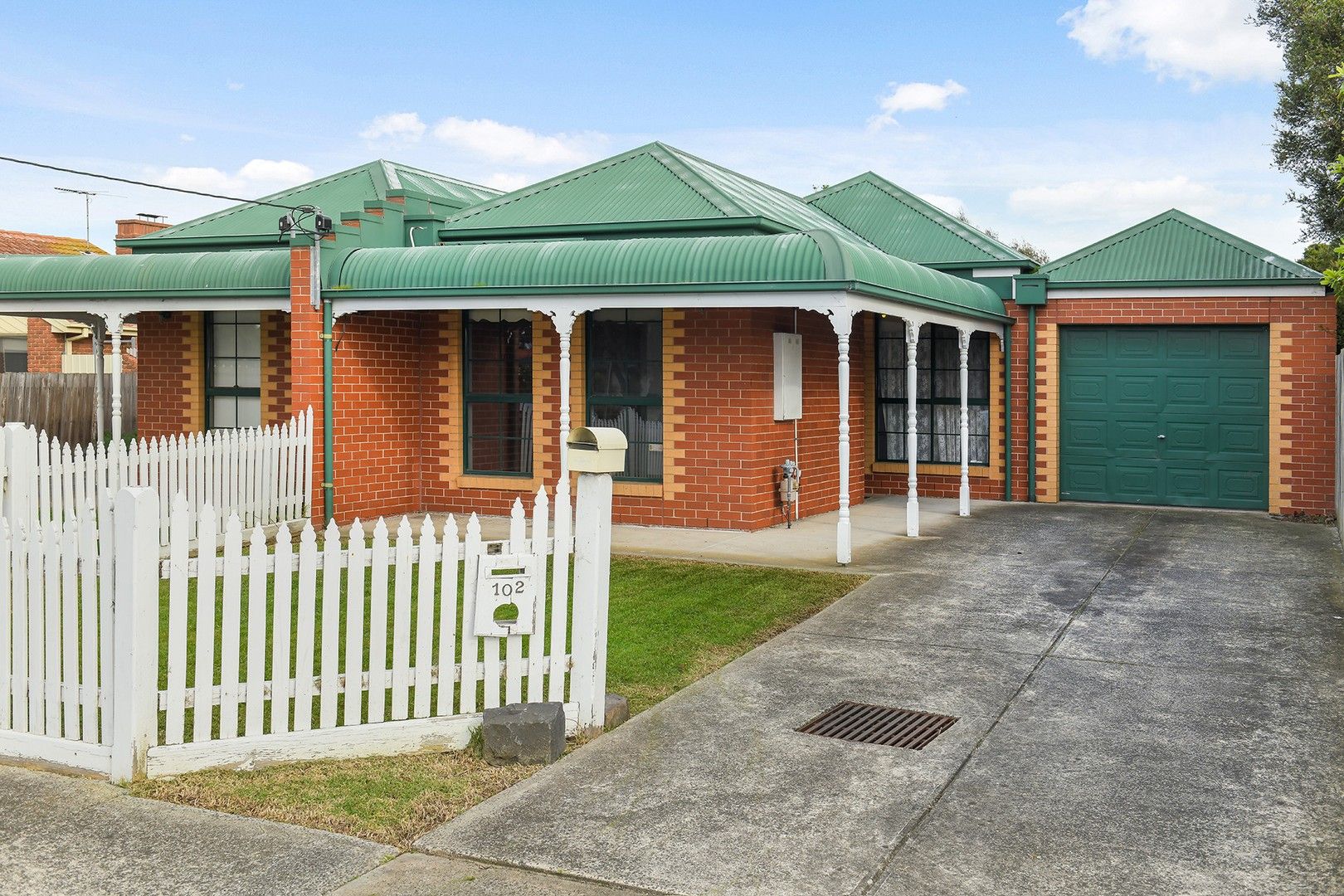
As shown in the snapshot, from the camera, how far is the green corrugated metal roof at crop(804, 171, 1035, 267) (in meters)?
18.3

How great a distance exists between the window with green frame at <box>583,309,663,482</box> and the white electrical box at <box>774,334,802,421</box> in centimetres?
134

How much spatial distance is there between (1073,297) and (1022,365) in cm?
114

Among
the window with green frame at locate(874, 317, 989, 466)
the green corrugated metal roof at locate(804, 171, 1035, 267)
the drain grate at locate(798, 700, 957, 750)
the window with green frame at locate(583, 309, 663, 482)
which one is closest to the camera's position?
the drain grate at locate(798, 700, 957, 750)

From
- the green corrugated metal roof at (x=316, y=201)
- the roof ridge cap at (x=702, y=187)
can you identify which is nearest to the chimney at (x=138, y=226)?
the green corrugated metal roof at (x=316, y=201)

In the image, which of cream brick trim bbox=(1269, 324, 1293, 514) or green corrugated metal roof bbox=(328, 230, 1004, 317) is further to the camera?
cream brick trim bbox=(1269, 324, 1293, 514)

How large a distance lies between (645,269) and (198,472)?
4937mm

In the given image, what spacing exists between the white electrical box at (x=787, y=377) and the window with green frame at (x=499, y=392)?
122 inches

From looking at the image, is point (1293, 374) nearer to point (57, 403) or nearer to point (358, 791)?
point (358, 791)

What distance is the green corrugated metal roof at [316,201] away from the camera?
17953 mm

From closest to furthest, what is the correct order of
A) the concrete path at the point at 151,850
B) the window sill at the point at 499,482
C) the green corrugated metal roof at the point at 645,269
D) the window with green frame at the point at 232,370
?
the concrete path at the point at 151,850 → the green corrugated metal roof at the point at 645,269 → the window sill at the point at 499,482 → the window with green frame at the point at 232,370

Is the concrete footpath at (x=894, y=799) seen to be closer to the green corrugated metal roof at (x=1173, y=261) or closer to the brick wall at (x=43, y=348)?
the green corrugated metal roof at (x=1173, y=261)

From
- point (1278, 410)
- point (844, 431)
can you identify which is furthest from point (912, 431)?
point (1278, 410)

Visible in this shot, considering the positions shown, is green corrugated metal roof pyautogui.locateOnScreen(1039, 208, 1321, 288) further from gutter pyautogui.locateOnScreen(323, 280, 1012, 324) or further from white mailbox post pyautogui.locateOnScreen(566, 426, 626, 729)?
white mailbox post pyautogui.locateOnScreen(566, 426, 626, 729)

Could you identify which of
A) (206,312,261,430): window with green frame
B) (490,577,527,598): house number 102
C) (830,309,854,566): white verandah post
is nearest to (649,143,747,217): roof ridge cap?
(830,309,854,566): white verandah post
